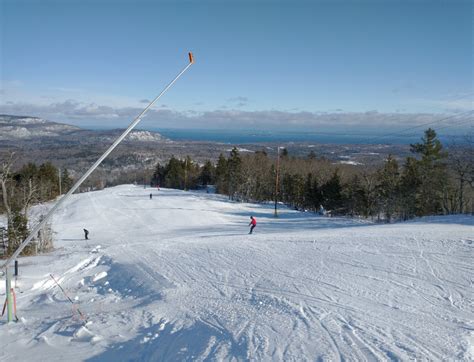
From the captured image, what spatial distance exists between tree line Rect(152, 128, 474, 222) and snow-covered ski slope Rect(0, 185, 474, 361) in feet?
71.1

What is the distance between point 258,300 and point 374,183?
43652mm

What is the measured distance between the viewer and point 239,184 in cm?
6431

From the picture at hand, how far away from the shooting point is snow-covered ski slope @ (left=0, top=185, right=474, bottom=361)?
24.0 feet

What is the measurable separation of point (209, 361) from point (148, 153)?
17946 centimetres

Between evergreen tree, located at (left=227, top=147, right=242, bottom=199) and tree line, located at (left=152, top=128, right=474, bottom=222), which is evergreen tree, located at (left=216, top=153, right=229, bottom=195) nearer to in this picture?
tree line, located at (left=152, top=128, right=474, bottom=222)

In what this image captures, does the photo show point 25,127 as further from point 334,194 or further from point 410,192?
point 410,192

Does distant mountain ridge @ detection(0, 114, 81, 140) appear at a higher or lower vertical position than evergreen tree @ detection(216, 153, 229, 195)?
higher

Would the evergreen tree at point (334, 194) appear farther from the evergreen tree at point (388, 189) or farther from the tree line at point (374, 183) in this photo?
the evergreen tree at point (388, 189)

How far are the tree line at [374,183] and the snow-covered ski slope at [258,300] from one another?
21.7 meters

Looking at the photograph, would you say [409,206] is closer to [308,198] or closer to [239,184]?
[308,198]

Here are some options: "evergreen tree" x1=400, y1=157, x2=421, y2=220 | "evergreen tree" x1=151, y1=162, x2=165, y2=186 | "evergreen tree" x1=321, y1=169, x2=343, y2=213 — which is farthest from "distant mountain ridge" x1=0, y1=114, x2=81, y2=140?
"evergreen tree" x1=400, y1=157, x2=421, y2=220

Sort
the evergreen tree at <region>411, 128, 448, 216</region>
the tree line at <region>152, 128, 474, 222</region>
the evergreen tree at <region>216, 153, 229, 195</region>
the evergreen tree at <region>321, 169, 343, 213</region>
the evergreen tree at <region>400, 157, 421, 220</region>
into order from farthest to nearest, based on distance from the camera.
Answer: the evergreen tree at <region>216, 153, 229, 195</region>
the evergreen tree at <region>321, 169, 343, 213</region>
the evergreen tree at <region>400, 157, 421, 220</region>
the evergreen tree at <region>411, 128, 448, 216</region>
the tree line at <region>152, 128, 474, 222</region>

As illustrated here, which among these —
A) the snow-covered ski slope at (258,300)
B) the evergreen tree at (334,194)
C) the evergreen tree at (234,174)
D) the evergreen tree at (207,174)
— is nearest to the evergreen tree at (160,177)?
the evergreen tree at (207,174)

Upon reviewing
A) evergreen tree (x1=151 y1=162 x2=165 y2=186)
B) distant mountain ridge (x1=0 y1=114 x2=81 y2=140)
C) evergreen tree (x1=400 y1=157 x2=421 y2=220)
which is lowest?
evergreen tree (x1=151 y1=162 x2=165 y2=186)
